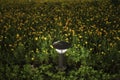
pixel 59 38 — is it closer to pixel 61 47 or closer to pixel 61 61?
pixel 61 61

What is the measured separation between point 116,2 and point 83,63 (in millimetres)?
5364

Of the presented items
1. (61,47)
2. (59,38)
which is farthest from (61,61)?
(59,38)

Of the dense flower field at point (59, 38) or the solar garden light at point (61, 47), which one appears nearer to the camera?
the solar garden light at point (61, 47)

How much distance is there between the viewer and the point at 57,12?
30.7 feet

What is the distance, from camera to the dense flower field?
216 inches

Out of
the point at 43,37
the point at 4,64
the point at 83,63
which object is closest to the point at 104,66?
the point at 83,63

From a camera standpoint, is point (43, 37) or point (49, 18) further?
point (49, 18)

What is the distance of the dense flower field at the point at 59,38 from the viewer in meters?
5.48

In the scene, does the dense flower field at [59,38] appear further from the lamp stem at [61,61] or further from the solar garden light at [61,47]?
the solar garden light at [61,47]

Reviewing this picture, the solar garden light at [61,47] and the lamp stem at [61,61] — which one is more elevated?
the solar garden light at [61,47]

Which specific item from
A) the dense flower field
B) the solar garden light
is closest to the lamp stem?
the solar garden light

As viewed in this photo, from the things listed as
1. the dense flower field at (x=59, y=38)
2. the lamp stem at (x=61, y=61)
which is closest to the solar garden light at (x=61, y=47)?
the lamp stem at (x=61, y=61)

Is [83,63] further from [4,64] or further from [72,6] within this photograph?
[72,6]

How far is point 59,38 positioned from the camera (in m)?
6.72
